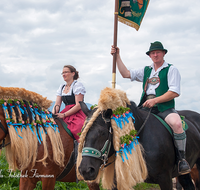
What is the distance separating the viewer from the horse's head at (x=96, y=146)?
2340 millimetres

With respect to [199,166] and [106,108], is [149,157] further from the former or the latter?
[199,166]

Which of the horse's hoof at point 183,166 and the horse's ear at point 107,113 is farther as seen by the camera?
the horse's hoof at point 183,166

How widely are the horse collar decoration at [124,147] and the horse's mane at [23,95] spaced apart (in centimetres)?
143

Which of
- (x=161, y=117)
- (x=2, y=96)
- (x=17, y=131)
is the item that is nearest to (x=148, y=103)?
(x=161, y=117)

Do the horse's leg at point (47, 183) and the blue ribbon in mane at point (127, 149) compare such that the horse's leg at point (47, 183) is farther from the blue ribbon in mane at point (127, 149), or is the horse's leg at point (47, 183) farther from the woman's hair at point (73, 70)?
the woman's hair at point (73, 70)

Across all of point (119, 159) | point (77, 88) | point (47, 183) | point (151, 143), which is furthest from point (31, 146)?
point (151, 143)

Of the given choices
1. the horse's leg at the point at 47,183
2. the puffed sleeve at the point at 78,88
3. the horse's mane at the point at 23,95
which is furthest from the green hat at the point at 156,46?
the horse's leg at the point at 47,183

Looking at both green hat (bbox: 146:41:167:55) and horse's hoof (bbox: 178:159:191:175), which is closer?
horse's hoof (bbox: 178:159:191:175)

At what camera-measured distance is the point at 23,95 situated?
3.72 meters

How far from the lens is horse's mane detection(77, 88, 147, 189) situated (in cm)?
253

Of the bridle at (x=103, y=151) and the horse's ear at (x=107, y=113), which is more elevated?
the horse's ear at (x=107, y=113)

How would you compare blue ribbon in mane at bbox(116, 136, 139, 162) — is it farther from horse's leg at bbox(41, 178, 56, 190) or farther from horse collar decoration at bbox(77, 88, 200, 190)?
horse's leg at bbox(41, 178, 56, 190)

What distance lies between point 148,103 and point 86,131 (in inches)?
45.4

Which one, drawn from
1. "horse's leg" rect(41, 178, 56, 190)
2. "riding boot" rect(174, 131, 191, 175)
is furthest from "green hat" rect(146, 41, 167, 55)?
"horse's leg" rect(41, 178, 56, 190)
